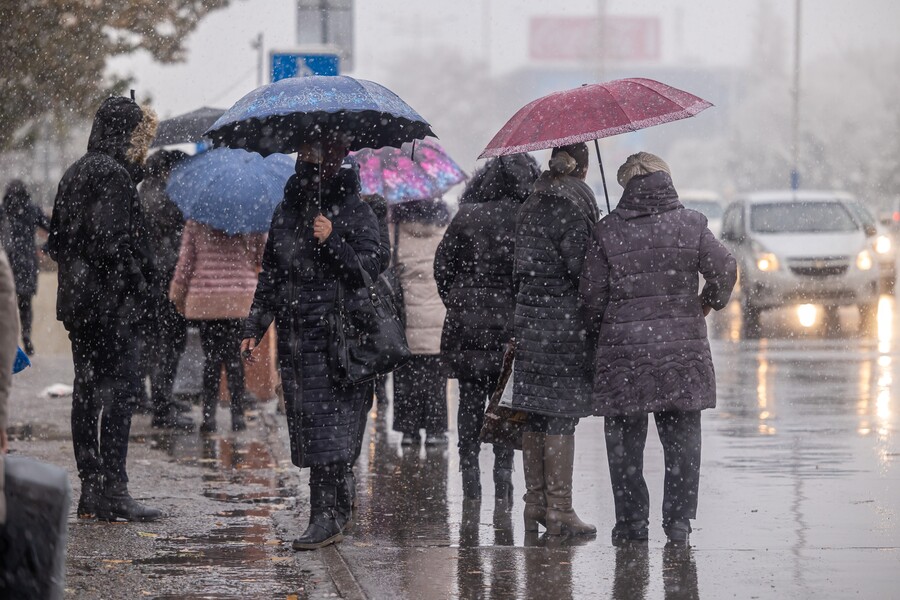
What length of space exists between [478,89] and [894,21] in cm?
3487

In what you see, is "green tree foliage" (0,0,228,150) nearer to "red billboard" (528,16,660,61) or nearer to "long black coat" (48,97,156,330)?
"long black coat" (48,97,156,330)

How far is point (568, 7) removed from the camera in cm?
14612

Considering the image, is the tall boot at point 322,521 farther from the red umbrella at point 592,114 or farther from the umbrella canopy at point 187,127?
the umbrella canopy at point 187,127

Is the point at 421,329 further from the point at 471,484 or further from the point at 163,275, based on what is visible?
the point at 163,275

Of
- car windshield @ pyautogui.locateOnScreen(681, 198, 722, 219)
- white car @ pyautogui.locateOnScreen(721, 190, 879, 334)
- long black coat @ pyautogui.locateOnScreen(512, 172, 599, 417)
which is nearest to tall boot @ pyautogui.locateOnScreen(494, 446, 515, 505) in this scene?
long black coat @ pyautogui.locateOnScreen(512, 172, 599, 417)

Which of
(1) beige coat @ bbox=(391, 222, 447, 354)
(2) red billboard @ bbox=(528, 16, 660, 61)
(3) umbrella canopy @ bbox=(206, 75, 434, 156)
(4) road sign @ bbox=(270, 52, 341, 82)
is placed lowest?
(1) beige coat @ bbox=(391, 222, 447, 354)

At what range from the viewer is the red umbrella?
668 centimetres

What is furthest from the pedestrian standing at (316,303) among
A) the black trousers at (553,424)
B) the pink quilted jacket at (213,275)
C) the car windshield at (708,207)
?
the car windshield at (708,207)

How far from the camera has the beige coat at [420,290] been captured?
9.74 metres

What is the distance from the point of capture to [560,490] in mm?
6992

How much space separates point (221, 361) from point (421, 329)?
1.67 metres

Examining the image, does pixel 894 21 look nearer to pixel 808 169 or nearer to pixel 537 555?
pixel 808 169

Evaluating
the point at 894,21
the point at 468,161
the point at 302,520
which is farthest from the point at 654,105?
the point at 468,161

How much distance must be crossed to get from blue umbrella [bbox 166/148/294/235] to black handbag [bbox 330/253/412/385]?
3.44m
